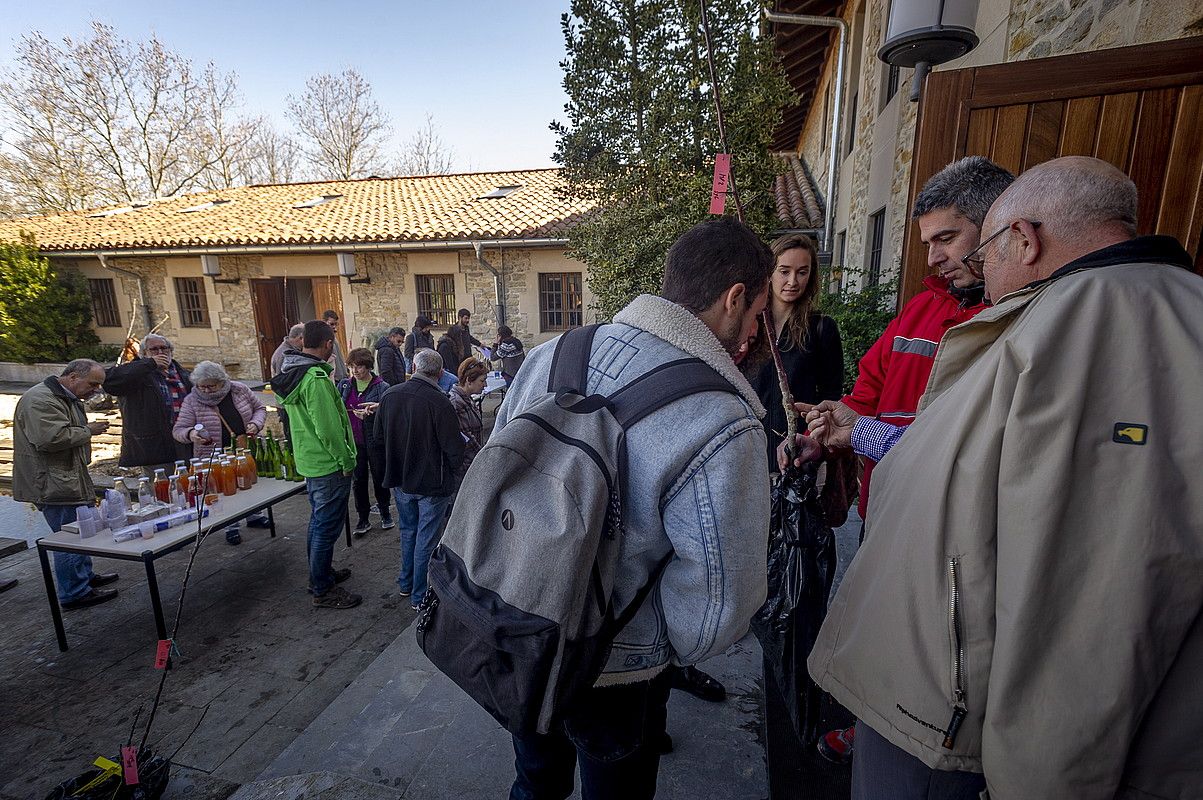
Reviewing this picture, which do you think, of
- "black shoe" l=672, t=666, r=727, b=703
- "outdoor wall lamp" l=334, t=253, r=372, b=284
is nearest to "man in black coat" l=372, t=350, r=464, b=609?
"black shoe" l=672, t=666, r=727, b=703

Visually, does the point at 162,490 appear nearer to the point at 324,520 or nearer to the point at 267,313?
the point at 324,520

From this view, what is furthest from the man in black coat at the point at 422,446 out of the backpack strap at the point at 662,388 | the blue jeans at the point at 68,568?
the backpack strap at the point at 662,388

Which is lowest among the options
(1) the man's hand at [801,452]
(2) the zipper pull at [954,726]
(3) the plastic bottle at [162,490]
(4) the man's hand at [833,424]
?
(3) the plastic bottle at [162,490]

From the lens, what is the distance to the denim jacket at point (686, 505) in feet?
3.82

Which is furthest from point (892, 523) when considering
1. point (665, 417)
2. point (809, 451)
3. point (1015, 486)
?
point (809, 451)

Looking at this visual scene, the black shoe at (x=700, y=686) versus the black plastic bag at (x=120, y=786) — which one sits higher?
the black shoe at (x=700, y=686)

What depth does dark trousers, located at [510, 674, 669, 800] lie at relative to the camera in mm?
1408

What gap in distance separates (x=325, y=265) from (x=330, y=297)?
79 cm

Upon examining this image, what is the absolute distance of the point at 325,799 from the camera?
2.24m

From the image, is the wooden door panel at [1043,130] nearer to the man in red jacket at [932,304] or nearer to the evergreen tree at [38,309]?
the man in red jacket at [932,304]

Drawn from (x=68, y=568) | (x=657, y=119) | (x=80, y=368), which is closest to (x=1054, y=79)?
(x=657, y=119)

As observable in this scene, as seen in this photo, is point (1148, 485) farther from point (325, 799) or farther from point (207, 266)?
point (207, 266)

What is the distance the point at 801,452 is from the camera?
1.94 meters

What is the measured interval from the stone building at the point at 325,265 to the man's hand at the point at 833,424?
9913mm
